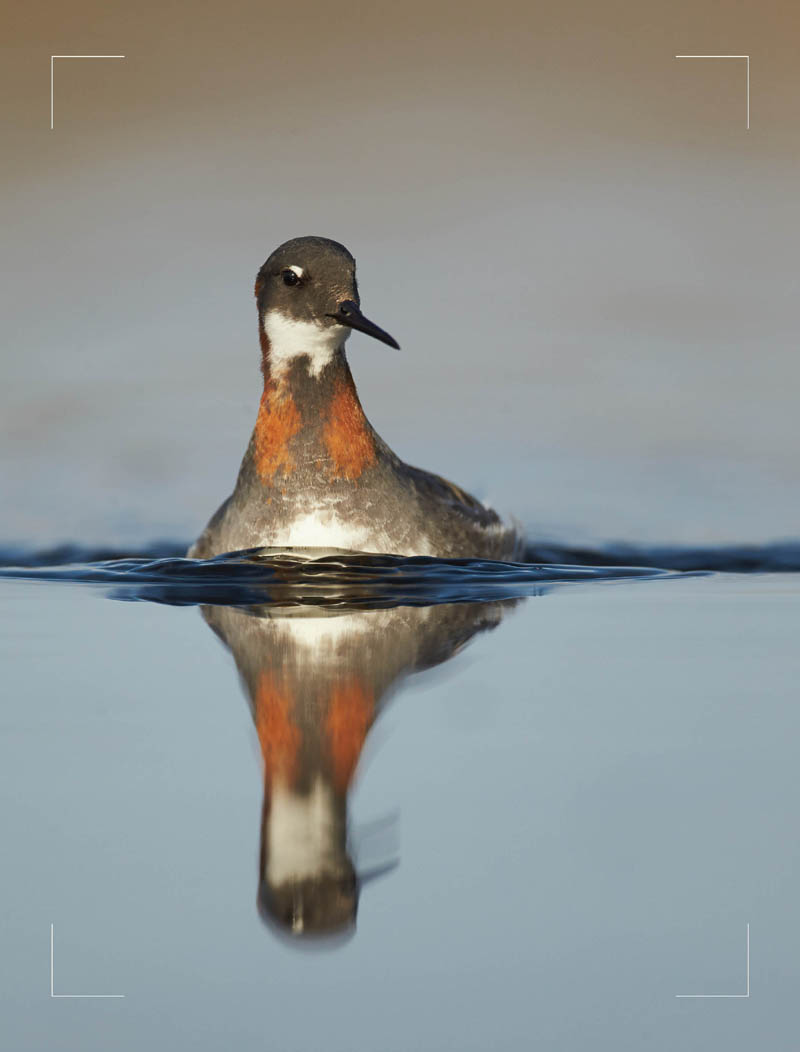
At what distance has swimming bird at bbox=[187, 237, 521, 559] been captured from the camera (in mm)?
7289

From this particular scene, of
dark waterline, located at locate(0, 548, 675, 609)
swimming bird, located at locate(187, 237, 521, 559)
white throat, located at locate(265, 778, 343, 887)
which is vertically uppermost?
swimming bird, located at locate(187, 237, 521, 559)

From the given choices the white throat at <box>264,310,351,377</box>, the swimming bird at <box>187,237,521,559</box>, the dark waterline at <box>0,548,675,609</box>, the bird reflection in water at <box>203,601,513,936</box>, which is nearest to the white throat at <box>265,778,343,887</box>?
the bird reflection in water at <box>203,601,513,936</box>

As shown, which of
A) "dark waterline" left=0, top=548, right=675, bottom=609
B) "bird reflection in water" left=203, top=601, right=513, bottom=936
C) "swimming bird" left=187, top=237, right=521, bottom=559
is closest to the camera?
"bird reflection in water" left=203, top=601, right=513, bottom=936

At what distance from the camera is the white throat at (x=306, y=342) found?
761 cm

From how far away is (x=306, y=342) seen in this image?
7.62 meters

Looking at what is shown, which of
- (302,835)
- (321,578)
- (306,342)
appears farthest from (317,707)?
(306,342)

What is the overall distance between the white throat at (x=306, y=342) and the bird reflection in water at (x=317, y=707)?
90.4 inches

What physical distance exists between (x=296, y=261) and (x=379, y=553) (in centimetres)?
179

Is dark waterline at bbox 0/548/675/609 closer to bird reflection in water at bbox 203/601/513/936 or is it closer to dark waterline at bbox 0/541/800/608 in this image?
dark waterline at bbox 0/541/800/608

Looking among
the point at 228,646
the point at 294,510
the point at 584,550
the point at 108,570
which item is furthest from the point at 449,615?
the point at 584,550

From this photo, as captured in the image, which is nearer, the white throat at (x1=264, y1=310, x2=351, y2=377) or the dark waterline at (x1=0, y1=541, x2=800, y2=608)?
the dark waterline at (x1=0, y1=541, x2=800, y2=608)

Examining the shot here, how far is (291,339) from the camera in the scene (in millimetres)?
7672

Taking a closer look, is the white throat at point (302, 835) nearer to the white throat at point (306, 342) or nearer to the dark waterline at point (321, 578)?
the dark waterline at point (321, 578)

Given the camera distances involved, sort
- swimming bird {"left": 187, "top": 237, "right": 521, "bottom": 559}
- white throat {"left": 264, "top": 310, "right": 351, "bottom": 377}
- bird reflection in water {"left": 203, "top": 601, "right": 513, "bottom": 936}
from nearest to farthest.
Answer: bird reflection in water {"left": 203, "top": 601, "right": 513, "bottom": 936} → swimming bird {"left": 187, "top": 237, "right": 521, "bottom": 559} → white throat {"left": 264, "top": 310, "right": 351, "bottom": 377}
